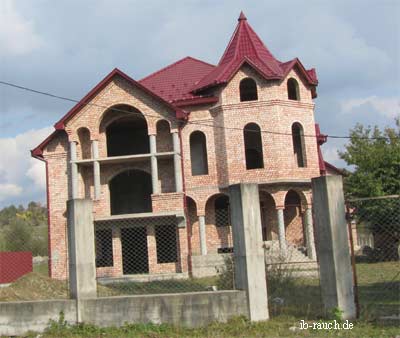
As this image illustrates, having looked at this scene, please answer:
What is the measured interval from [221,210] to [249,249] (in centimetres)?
1443

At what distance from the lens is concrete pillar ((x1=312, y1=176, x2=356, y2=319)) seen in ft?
29.5

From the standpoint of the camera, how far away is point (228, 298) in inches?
359

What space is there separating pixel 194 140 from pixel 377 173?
8498 mm

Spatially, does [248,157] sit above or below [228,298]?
above

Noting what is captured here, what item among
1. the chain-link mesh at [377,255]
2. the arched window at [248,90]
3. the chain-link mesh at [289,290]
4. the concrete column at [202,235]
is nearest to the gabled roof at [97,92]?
the arched window at [248,90]

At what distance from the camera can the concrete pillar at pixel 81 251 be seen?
30.2ft

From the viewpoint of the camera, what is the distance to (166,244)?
922 inches

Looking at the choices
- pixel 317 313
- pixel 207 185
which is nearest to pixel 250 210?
pixel 317 313

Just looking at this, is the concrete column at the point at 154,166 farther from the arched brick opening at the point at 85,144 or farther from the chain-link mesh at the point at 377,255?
the chain-link mesh at the point at 377,255

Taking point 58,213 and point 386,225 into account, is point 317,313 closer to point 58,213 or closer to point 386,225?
point 386,225

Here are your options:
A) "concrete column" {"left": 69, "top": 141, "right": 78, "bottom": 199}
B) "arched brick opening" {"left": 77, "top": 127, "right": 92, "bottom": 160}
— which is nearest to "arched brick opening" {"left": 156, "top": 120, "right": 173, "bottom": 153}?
"arched brick opening" {"left": 77, "top": 127, "right": 92, "bottom": 160}

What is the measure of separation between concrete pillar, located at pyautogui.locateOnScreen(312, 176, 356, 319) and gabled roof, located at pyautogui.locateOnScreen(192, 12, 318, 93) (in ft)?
43.7

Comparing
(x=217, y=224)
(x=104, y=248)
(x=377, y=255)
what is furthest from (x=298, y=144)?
(x=104, y=248)

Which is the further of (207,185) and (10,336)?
(207,185)
